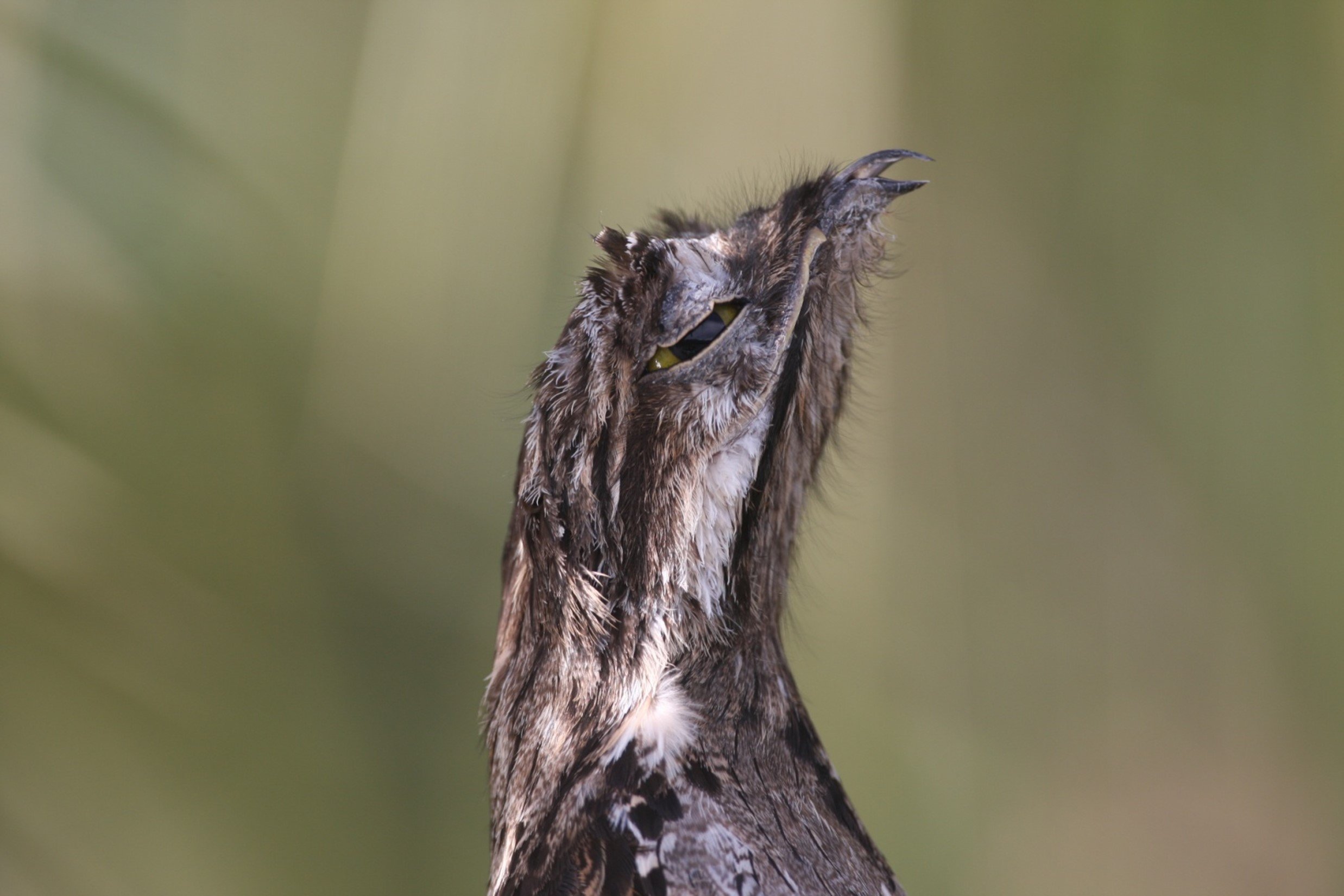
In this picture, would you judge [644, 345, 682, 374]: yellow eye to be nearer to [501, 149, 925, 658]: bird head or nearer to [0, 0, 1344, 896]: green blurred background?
[501, 149, 925, 658]: bird head

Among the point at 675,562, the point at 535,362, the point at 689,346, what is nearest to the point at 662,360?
the point at 689,346

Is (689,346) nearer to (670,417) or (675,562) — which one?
(670,417)

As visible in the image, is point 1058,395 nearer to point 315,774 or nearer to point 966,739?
point 966,739

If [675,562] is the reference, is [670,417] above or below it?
above

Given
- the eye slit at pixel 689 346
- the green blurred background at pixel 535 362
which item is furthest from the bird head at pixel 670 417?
the green blurred background at pixel 535 362

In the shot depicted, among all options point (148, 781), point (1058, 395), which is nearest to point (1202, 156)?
point (1058, 395)

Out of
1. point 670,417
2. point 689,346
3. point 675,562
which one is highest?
point 689,346
